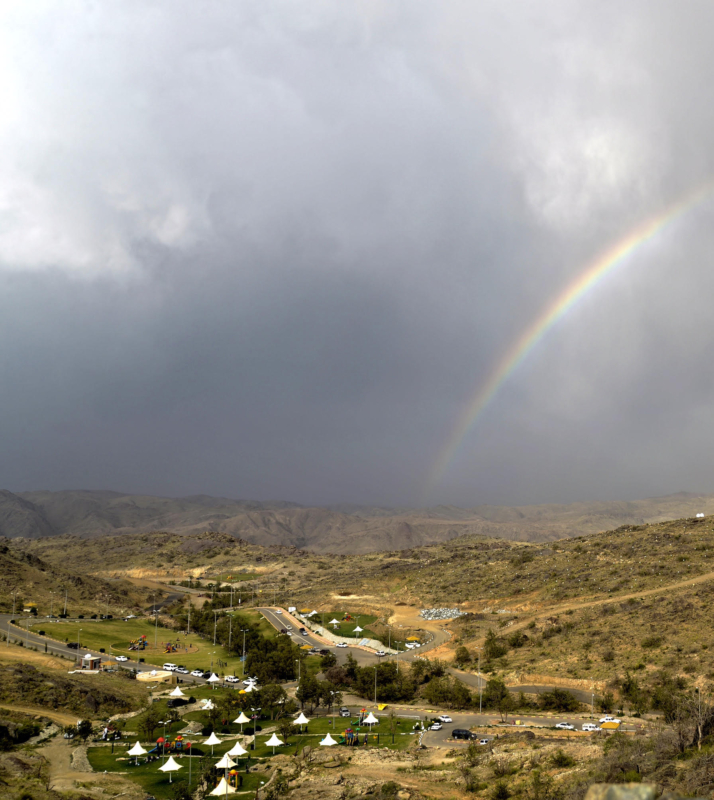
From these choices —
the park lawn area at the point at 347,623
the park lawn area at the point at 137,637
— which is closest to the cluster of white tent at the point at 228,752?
the park lawn area at the point at 137,637

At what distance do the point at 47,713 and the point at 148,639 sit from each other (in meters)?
56.8

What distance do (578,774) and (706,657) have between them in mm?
41784

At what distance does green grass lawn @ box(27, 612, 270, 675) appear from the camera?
327 ft

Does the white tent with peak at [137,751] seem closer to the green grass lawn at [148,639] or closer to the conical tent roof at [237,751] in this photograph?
the conical tent roof at [237,751]

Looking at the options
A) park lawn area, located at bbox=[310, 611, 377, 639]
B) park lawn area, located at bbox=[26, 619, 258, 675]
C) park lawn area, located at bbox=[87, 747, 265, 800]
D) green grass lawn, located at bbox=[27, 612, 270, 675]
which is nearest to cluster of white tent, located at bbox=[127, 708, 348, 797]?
park lawn area, located at bbox=[87, 747, 265, 800]

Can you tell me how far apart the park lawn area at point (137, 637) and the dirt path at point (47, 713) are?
31449 millimetres

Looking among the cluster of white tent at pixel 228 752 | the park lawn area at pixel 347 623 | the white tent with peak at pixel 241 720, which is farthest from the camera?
the park lawn area at pixel 347 623

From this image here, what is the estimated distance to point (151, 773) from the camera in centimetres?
4938

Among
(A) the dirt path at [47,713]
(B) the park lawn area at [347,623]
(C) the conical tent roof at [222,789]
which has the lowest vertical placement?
(B) the park lawn area at [347,623]

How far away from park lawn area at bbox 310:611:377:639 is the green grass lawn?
36.2 feet

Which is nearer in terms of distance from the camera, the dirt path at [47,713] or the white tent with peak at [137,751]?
the white tent with peak at [137,751]

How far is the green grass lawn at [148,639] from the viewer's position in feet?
327

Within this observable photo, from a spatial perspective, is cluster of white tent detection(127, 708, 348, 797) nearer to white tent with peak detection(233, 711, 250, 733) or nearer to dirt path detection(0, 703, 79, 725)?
white tent with peak detection(233, 711, 250, 733)

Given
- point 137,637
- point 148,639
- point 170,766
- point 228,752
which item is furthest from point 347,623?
point 170,766
